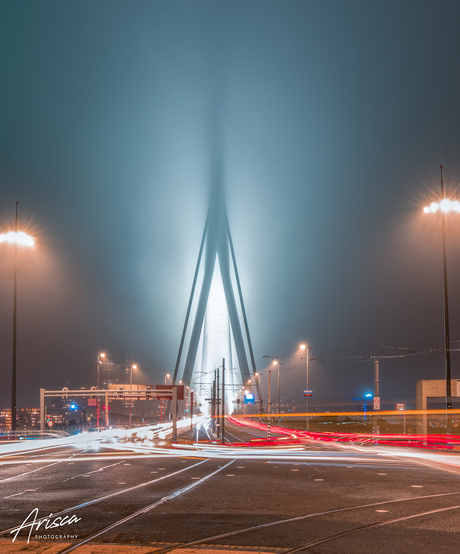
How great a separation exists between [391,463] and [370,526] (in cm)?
1307

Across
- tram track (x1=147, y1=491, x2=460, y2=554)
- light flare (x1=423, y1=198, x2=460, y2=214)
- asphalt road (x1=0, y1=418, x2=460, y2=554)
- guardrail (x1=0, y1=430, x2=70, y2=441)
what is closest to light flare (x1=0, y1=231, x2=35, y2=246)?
guardrail (x1=0, y1=430, x2=70, y2=441)

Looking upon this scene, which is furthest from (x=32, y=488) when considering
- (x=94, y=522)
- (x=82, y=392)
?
(x=82, y=392)

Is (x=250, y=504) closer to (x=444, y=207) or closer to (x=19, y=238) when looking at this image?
(x=444, y=207)

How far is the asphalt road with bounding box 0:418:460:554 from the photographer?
28.8 feet

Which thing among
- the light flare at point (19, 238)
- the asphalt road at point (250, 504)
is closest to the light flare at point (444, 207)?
the asphalt road at point (250, 504)

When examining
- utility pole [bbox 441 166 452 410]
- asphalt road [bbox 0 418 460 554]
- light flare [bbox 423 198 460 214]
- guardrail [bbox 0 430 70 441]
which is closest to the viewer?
asphalt road [bbox 0 418 460 554]

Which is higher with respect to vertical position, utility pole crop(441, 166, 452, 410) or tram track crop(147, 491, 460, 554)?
utility pole crop(441, 166, 452, 410)

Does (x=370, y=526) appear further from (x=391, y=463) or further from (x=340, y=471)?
(x=391, y=463)

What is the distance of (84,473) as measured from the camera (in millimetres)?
18938

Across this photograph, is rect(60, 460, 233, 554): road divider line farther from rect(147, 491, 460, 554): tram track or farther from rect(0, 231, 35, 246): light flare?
rect(0, 231, 35, 246): light flare

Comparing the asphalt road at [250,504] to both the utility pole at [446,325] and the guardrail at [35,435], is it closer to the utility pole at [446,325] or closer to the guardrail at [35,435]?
the utility pole at [446,325]

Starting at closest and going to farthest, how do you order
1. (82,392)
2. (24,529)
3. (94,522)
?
1. (24,529)
2. (94,522)
3. (82,392)

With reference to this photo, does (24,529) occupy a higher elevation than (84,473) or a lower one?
higher

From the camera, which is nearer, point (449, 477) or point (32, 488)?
point (32, 488)
